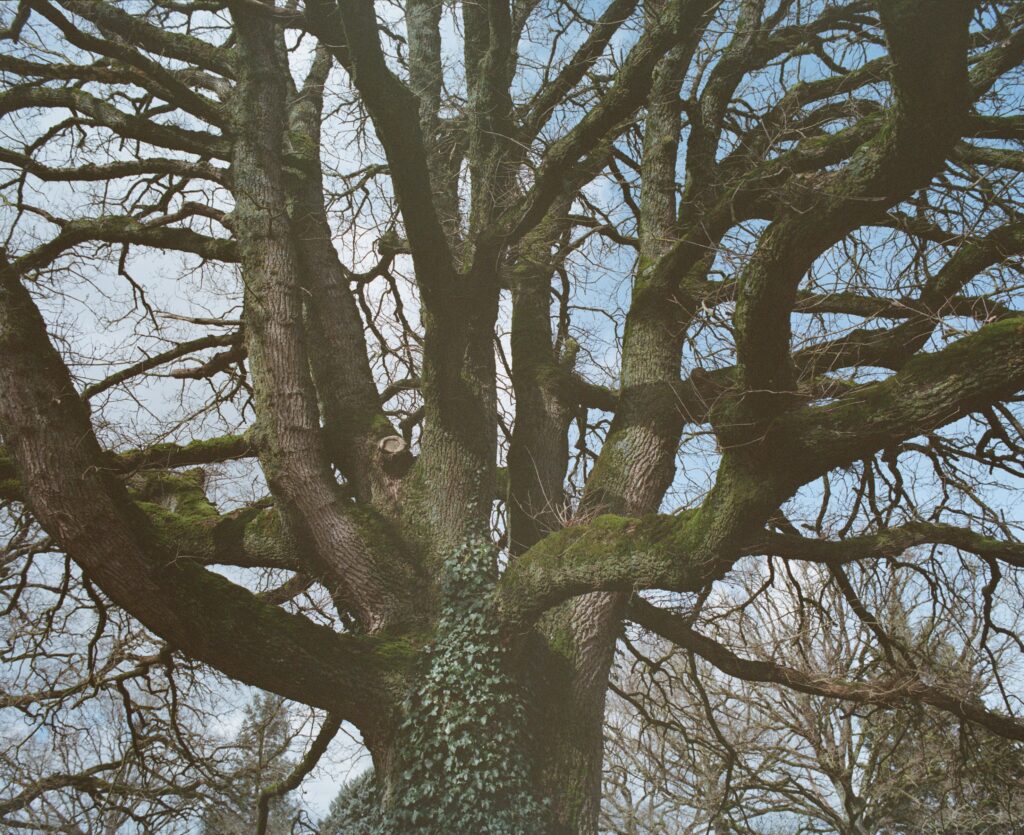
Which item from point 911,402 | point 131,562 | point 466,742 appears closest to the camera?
point 911,402

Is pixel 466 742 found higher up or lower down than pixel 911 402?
lower down

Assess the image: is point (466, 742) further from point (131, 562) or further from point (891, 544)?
point (891, 544)

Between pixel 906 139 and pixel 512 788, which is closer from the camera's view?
pixel 906 139

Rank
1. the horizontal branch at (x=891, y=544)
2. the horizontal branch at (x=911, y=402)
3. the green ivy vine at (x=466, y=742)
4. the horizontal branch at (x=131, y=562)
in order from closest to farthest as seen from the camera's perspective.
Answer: the horizontal branch at (x=911, y=402) → the horizontal branch at (x=131, y=562) → the horizontal branch at (x=891, y=544) → the green ivy vine at (x=466, y=742)

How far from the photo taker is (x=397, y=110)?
448 centimetres

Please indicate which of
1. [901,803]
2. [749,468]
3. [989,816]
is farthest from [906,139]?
[901,803]

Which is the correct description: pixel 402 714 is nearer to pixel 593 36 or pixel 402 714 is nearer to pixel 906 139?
pixel 906 139

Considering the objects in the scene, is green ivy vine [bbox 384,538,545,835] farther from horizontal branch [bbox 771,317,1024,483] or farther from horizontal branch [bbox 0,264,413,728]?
horizontal branch [bbox 771,317,1024,483]

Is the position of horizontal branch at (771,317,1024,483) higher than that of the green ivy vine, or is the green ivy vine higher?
horizontal branch at (771,317,1024,483)

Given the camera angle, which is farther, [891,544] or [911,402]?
[891,544]

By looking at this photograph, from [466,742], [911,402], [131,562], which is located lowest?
[466,742]

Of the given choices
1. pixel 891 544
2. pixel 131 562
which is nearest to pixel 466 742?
pixel 131 562

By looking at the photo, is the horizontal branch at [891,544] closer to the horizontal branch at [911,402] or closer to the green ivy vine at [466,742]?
the horizontal branch at [911,402]

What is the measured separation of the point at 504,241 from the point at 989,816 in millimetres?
11013
